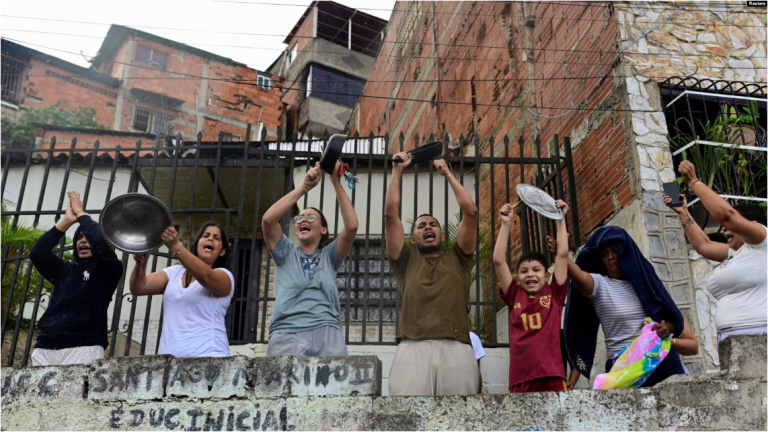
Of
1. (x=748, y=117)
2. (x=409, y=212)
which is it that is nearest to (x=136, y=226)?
(x=748, y=117)

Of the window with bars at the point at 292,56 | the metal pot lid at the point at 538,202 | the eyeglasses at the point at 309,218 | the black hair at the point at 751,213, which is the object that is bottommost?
the eyeglasses at the point at 309,218

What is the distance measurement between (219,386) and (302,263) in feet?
2.76

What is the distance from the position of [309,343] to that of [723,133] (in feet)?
12.4

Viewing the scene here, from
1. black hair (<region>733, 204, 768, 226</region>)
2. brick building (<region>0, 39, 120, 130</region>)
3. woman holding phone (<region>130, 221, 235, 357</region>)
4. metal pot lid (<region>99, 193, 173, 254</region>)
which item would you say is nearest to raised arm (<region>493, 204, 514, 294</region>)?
black hair (<region>733, 204, 768, 226</region>)

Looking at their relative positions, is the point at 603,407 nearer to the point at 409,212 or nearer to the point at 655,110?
the point at 655,110

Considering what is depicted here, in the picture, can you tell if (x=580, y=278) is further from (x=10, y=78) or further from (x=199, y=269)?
(x=10, y=78)

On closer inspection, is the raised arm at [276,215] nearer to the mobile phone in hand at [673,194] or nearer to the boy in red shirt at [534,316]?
the boy in red shirt at [534,316]

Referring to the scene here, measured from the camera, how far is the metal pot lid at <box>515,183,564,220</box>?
157 inches

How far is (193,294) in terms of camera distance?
3.65 m

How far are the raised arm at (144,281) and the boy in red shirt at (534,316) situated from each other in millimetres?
1951

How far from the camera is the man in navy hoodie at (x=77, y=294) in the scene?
3.71 m

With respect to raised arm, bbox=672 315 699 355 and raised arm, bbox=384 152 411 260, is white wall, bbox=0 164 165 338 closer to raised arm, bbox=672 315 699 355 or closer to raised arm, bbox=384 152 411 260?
raised arm, bbox=384 152 411 260

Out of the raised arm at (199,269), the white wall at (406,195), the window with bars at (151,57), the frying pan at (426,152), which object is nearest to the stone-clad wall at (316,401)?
the raised arm at (199,269)

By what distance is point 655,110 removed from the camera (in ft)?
17.8
